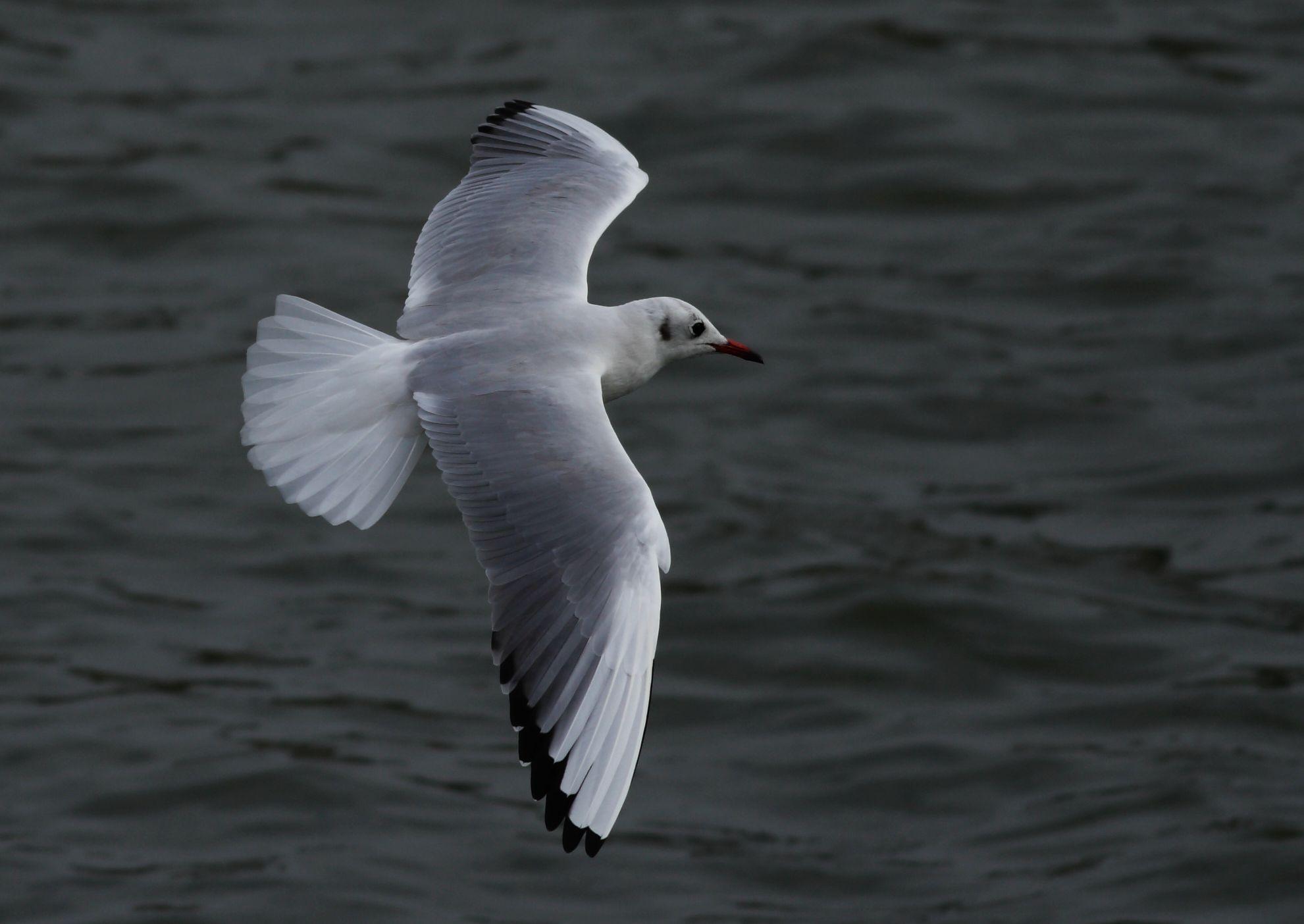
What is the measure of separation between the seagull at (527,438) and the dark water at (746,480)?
2.68m

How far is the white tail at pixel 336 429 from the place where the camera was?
5.91 m

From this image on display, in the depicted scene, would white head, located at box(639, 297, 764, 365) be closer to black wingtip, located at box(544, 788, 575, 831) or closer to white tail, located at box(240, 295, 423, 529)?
white tail, located at box(240, 295, 423, 529)

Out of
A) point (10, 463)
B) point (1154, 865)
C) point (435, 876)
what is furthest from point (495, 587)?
point (10, 463)

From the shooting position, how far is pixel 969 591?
1034 cm

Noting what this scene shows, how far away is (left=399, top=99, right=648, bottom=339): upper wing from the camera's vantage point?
6629 millimetres

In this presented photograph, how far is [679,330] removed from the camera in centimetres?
644

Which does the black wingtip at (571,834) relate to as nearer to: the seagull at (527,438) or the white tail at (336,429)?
the seagull at (527,438)

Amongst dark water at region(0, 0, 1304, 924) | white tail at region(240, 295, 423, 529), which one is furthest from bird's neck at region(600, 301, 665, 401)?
dark water at region(0, 0, 1304, 924)

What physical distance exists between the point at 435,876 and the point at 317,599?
2.03 m

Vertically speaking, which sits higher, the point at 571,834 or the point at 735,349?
the point at 735,349

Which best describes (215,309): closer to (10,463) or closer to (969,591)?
(10,463)

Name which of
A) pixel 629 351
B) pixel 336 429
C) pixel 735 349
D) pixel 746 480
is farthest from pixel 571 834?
pixel 746 480

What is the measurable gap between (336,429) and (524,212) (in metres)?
1.32

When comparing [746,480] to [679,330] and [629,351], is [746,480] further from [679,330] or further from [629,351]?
[629,351]
